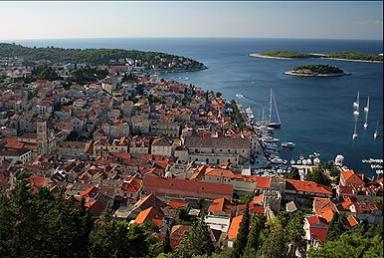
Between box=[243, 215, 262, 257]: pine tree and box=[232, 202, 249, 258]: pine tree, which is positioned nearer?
box=[243, 215, 262, 257]: pine tree

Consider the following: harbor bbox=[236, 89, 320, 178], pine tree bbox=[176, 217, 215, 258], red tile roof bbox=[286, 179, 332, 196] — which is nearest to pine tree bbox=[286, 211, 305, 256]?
pine tree bbox=[176, 217, 215, 258]

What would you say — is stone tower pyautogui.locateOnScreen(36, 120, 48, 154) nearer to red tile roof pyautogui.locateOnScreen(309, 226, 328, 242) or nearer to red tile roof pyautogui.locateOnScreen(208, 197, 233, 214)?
red tile roof pyautogui.locateOnScreen(208, 197, 233, 214)

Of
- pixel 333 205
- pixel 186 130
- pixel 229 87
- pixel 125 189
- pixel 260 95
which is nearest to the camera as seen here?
pixel 333 205

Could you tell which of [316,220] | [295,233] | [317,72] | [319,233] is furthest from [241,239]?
[317,72]

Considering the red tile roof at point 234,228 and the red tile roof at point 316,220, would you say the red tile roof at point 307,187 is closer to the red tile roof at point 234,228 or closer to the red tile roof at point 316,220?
the red tile roof at point 316,220

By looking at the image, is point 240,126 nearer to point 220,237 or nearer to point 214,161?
point 214,161

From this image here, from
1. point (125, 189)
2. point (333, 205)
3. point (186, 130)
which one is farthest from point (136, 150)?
point (333, 205)

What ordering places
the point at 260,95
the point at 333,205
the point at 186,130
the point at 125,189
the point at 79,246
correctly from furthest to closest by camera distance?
the point at 260,95, the point at 186,130, the point at 125,189, the point at 333,205, the point at 79,246

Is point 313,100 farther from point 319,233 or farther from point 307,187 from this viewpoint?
point 319,233
